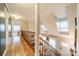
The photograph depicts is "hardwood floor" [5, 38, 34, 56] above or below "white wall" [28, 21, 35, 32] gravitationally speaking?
below

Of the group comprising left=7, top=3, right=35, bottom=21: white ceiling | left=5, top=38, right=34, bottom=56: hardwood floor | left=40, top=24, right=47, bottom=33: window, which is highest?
left=7, top=3, right=35, bottom=21: white ceiling

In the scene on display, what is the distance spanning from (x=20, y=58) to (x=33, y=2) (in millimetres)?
1209

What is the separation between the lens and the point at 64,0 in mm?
2705

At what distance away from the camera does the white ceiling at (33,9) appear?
8.81ft

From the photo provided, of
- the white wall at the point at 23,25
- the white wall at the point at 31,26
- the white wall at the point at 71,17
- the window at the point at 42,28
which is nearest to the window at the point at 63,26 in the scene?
the white wall at the point at 71,17

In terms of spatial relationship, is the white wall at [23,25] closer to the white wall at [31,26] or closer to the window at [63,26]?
the white wall at [31,26]

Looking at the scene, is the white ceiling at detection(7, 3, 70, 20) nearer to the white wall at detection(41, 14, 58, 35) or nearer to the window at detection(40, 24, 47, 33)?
the white wall at detection(41, 14, 58, 35)

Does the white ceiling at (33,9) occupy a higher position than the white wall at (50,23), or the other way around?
the white ceiling at (33,9)

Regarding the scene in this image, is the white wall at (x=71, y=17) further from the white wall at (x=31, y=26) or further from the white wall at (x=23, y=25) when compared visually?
the white wall at (x=23, y=25)

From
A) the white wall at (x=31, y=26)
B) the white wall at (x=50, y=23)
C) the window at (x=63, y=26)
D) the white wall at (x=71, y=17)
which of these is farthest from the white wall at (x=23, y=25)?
the white wall at (x=71, y=17)

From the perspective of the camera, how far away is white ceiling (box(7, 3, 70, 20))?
269 cm

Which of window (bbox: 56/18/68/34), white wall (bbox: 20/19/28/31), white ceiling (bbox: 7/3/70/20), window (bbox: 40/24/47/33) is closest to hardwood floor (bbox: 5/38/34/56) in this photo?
white wall (bbox: 20/19/28/31)

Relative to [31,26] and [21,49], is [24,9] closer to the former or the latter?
[31,26]

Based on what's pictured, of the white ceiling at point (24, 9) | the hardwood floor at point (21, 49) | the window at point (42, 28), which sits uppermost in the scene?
the white ceiling at point (24, 9)
